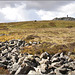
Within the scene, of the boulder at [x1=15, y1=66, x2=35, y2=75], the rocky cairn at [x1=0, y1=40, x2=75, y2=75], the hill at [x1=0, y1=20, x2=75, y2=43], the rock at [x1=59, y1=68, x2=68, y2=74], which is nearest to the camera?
the rock at [x1=59, y1=68, x2=68, y2=74]

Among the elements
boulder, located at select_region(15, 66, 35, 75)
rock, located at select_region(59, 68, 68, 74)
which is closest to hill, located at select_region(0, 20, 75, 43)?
rock, located at select_region(59, 68, 68, 74)

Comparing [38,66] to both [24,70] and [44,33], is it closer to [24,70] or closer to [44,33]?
[24,70]

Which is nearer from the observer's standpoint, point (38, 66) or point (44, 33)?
point (38, 66)

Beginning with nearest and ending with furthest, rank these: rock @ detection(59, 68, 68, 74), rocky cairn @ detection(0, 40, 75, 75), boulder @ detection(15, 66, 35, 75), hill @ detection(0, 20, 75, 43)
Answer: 1. rock @ detection(59, 68, 68, 74)
2. rocky cairn @ detection(0, 40, 75, 75)
3. boulder @ detection(15, 66, 35, 75)
4. hill @ detection(0, 20, 75, 43)

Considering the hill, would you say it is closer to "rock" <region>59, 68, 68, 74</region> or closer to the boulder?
"rock" <region>59, 68, 68, 74</region>

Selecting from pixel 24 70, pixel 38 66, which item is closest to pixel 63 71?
pixel 38 66

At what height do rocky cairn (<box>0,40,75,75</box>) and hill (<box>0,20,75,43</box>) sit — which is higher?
hill (<box>0,20,75,43</box>)

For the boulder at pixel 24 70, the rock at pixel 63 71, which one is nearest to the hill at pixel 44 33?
the rock at pixel 63 71

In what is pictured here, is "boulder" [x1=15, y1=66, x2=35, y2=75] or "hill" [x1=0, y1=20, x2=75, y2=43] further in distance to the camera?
"hill" [x1=0, y1=20, x2=75, y2=43]

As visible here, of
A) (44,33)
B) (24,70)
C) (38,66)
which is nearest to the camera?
(24,70)

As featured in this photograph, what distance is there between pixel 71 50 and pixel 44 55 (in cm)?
694

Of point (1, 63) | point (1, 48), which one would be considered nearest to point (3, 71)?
point (1, 63)

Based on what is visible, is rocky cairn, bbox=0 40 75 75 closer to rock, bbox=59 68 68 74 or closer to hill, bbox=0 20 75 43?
rock, bbox=59 68 68 74

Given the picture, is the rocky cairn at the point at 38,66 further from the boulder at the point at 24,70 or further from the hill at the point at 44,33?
the hill at the point at 44,33
